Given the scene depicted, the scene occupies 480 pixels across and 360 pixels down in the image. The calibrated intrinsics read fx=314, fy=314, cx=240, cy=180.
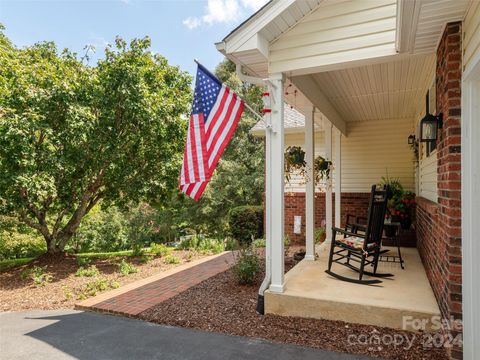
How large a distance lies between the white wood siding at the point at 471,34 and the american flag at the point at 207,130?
2012mm

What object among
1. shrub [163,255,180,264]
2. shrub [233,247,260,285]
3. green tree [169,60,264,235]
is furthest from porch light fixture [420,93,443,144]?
green tree [169,60,264,235]

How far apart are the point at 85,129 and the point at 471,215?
19.8 ft

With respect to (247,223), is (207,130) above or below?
above

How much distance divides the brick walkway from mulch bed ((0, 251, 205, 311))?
15.7 inches

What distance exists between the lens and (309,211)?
509cm

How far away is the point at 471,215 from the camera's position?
89.4 inches

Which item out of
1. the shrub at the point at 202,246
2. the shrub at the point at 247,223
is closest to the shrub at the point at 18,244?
the shrub at the point at 202,246

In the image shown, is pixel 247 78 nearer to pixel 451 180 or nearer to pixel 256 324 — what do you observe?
pixel 451 180

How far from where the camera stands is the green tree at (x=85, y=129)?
5.51 meters

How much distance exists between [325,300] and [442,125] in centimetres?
210

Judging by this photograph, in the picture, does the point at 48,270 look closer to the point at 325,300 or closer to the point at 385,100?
the point at 325,300

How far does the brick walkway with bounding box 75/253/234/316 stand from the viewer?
3.97m

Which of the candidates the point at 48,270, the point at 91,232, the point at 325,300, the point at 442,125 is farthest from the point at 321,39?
the point at 91,232

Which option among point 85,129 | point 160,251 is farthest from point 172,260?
point 85,129
